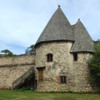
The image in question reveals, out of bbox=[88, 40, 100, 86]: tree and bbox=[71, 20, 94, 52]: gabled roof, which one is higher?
bbox=[71, 20, 94, 52]: gabled roof

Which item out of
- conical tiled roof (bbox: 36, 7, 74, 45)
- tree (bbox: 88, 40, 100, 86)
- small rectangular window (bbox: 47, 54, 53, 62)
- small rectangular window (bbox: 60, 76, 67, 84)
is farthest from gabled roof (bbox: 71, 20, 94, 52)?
small rectangular window (bbox: 60, 76, 67, 84)

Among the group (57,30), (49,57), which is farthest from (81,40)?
(49,57)

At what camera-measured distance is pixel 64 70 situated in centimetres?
3512

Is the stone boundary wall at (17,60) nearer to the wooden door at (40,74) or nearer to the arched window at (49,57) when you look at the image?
the wooden door at (40,74)

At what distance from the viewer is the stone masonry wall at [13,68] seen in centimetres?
4278

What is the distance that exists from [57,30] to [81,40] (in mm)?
3209

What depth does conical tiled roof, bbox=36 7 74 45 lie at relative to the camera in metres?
36.1

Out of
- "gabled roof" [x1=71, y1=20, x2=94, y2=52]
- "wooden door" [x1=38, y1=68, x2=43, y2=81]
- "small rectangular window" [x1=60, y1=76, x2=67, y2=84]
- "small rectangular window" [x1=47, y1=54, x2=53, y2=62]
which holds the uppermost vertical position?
"gabled roof" [x1=71, y1=20, x2=94, y2=52]

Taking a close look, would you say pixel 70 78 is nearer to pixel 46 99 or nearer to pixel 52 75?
pixel 52 75

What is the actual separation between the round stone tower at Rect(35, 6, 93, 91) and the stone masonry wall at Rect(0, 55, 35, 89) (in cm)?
522

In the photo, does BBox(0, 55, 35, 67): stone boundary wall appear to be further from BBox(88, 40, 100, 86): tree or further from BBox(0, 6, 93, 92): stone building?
BBox(88, 40, 100, 86): tree

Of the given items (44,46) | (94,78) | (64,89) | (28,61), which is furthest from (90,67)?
(28,61)

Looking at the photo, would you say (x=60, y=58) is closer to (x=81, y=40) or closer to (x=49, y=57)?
(x=49, y=57)

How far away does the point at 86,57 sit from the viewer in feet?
115
